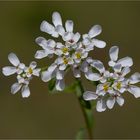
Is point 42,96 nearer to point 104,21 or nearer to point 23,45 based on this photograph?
point 23,45

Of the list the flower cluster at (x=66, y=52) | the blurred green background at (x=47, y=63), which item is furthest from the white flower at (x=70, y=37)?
the blurred green background at (x=47, y=63)

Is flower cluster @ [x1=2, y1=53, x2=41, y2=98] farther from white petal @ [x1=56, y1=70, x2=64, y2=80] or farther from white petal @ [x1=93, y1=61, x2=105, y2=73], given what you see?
white petal @ [x1=93, y1=61, x2=105, y2=73]

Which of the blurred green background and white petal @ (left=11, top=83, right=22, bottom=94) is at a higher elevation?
white petal @ (left=11, top=83, right=22, bottom=94)

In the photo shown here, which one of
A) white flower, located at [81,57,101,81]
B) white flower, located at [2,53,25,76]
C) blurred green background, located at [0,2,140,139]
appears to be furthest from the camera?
blurred green background, located at [0,2,140,139]

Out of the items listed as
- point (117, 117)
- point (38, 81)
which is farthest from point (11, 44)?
point (117, 117)

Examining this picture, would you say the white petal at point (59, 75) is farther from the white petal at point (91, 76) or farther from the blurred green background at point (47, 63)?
the blurred green background at point (47, 63)

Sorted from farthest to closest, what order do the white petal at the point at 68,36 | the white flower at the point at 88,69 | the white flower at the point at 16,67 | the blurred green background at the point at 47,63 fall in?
the blurred green background at the point at 47,63 < the white flower at the point at 16,67 < the white petal at the point at 68,36 < the white flower at the point at 88,69

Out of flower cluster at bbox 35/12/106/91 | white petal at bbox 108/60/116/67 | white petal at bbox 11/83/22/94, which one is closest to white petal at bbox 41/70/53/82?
flower cluster at bbox 35/12/106/91
